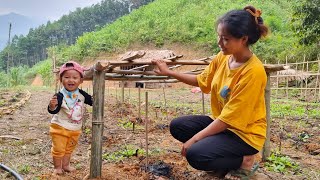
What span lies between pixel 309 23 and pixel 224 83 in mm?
12341

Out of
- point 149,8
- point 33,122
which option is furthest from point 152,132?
point 149,8

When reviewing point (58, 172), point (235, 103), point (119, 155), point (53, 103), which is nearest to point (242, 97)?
point (235, 103)

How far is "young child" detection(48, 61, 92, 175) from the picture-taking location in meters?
3.24

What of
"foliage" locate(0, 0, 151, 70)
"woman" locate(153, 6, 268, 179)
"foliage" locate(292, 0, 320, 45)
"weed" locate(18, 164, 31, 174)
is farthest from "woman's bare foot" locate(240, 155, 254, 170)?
"foliage" locate(0, 0, 151, 70)

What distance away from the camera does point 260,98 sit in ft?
9.18

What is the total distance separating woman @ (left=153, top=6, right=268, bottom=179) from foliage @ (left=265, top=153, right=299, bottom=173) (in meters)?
0.81

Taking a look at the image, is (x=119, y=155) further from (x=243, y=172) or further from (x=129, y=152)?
(x=243, y=172)

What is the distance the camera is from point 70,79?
10.7 feet

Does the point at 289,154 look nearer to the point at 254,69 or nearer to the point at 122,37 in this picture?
the point at 254,69

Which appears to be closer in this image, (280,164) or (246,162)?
(246,162)

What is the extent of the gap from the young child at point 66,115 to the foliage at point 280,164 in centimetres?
203

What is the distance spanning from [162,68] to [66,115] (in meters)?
1.02

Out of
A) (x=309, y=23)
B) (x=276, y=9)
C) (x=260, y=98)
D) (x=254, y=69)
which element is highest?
(x=276, y=9)

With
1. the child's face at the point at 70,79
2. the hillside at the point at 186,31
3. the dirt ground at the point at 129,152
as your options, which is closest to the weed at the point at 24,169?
the dirt ground at the point at 129,152
